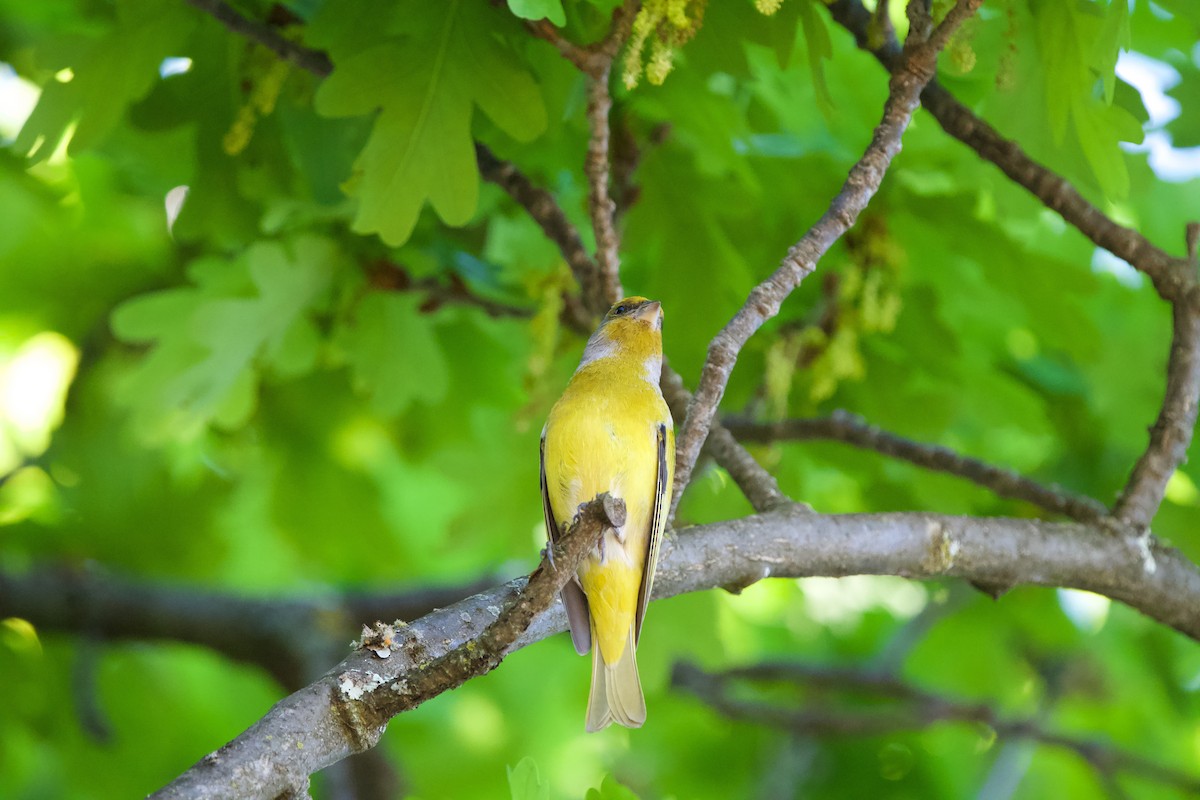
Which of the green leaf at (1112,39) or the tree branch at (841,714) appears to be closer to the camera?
the green leaf at (1112,39)

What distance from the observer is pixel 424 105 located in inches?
117

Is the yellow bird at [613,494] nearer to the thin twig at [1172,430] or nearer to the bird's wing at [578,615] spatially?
the bird's wing at [578,615]

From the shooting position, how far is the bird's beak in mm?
3217

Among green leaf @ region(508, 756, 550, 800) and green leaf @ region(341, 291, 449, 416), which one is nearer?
green leaf @ region(508, 756, 550, 800)

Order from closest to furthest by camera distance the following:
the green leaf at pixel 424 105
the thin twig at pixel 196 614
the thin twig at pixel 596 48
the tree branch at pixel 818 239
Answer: the tree branch at pixel 818 239 < the thin twig at pixel 596 48 < the green leaf at pixel 424 105 < the thin twig at pixel 196 614

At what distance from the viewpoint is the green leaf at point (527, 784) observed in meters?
1.94

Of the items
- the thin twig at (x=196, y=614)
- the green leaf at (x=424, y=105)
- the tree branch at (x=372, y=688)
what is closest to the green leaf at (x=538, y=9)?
the green leaf at (x=424, y=105)

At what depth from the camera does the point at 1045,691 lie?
6871 millimetres

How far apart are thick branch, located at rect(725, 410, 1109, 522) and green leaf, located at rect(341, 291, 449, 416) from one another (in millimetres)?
1221

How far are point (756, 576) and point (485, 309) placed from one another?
1.63 meters

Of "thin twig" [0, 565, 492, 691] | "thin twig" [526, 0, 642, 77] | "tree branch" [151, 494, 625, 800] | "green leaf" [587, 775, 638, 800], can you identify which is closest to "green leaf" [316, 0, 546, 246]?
"thin twig" [526, 0, 642, 77]

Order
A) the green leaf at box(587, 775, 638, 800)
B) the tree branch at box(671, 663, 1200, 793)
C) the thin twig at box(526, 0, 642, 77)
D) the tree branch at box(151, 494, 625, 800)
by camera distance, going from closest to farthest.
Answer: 1. the tree branch at box(151, 494, 625, 800)
2. the green leaf at box(587, 775, 638, 800)
3. the thin twig at box(526, 0, 642, 77)
4. the tree branch at box(671, 663, 1200, 793)

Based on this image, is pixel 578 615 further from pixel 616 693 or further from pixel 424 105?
pixel 424 105

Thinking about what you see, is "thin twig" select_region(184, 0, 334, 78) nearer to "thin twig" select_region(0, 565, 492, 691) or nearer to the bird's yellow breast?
the bird's yellow breast
